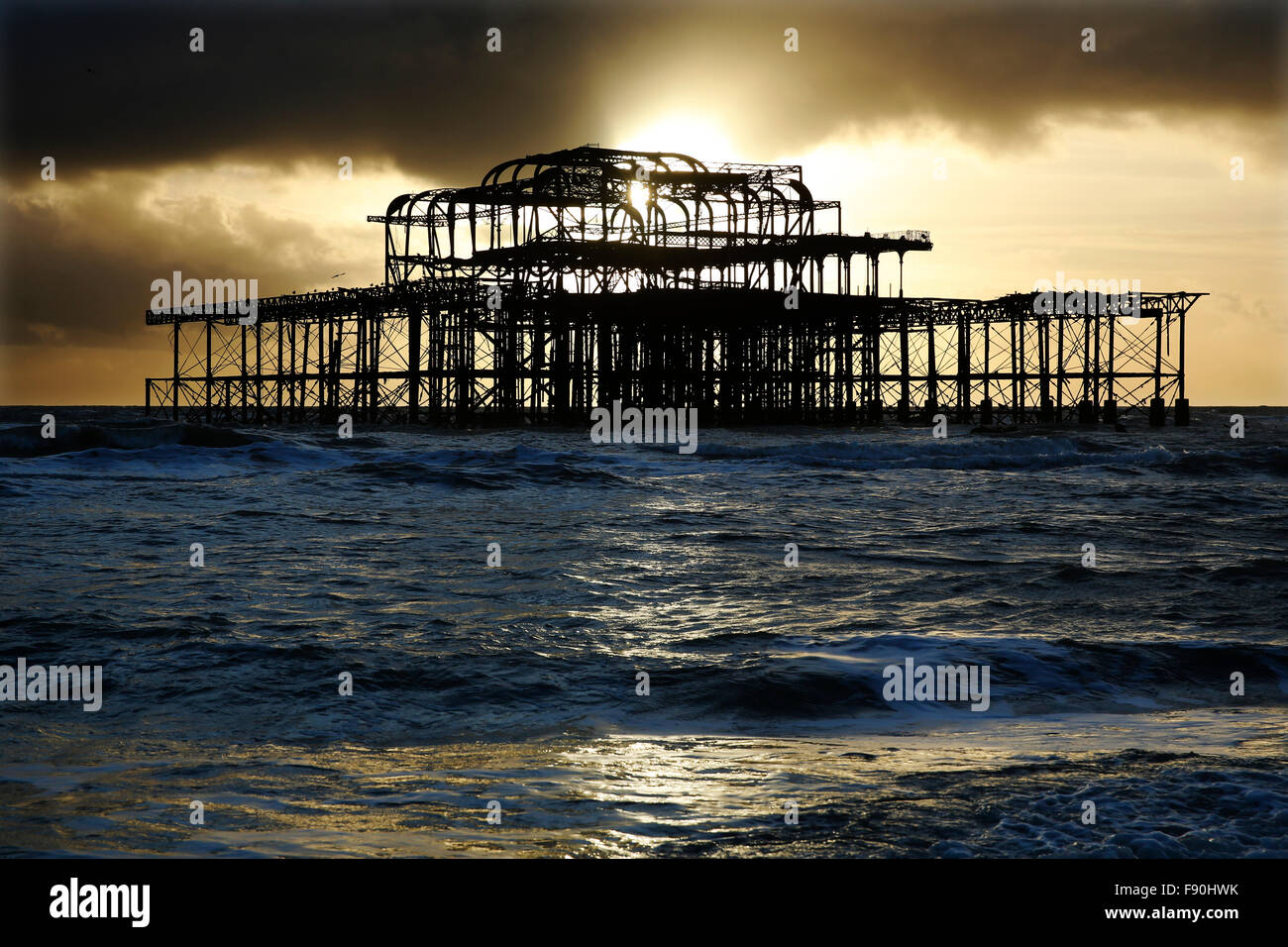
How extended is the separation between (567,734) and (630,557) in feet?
25.8

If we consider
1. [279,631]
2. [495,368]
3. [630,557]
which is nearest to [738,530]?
[630,557]

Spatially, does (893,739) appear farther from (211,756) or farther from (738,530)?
(738,530)

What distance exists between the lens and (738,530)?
1861cm

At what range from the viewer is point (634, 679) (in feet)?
29.9

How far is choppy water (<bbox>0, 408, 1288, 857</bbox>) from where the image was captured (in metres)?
5.74

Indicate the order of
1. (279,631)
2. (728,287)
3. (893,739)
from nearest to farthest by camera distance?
(893,739) < (279,631) < (728,287)

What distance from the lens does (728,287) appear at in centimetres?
6338

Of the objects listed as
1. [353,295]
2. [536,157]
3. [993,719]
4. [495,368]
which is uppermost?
[536,157]

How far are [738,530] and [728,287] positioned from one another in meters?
46.0

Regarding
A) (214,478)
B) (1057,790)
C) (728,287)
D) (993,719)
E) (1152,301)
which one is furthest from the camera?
(728,287)

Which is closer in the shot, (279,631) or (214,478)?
(279,631)

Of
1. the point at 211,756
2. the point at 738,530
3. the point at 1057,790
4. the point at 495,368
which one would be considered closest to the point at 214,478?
the point at 738,530

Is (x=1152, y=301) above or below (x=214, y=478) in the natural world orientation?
above

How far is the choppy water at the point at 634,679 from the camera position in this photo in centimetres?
574
